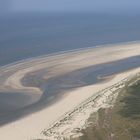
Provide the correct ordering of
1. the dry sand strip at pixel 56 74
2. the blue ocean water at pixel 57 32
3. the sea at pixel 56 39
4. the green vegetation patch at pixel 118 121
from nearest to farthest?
the green vegetation patch at pixel 118 121, the dry sand strip at pixel 56 74, the sea at pixel 56 39, the blue ocean water at pixel 57 32

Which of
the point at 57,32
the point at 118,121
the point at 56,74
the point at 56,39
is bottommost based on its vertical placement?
the point at 118,121

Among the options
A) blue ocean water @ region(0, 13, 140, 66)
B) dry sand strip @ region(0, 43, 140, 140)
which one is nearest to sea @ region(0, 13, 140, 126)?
blue ocean water @ region(0, 13, 140, 66)

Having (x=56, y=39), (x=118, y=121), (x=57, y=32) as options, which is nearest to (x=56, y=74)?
(x=118, y=121)

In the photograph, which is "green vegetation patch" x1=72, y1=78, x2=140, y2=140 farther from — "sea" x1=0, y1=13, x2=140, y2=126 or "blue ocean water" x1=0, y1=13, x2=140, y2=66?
"blue ocean water" x1=0, y1=13, x2=140, y2=66

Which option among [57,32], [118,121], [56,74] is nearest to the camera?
[118,121]

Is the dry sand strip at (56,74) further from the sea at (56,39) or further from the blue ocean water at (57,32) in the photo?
the blue ocean water at (57,32)

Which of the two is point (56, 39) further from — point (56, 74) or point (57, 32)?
point (56, 74)

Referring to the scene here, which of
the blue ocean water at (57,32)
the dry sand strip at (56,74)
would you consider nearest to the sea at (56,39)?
the blue ocean water at (57,32)
